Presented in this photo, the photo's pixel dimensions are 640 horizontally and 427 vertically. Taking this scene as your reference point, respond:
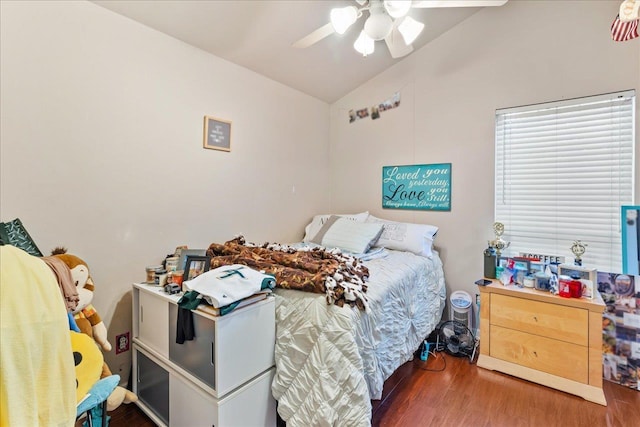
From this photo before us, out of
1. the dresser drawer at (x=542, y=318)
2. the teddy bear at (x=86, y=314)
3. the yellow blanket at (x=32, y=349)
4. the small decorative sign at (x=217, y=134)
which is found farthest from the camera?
the small decorative sign at (x=217, y=134)

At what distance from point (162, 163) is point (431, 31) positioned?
259cm

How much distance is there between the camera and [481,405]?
1838 millimetres

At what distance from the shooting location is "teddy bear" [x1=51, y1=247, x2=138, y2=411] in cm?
156

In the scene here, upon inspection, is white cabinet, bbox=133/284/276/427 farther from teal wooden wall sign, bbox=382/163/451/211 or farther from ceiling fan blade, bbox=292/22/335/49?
teal wooden wall sign, bbox=382/163/451/211

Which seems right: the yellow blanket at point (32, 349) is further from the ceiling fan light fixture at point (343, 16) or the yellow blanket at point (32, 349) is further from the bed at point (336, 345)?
the ceiling fan light fixture at point (343, 16)

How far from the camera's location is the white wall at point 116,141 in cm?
159

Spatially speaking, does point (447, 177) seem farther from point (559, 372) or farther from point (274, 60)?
point (274, 60)

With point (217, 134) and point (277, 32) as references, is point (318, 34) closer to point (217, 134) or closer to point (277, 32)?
point (277, 32)

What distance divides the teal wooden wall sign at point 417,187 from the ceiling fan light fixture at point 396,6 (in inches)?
61.8

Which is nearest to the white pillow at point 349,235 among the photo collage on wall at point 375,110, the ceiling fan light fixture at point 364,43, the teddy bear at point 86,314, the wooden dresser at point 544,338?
the wooden dresser at point 544,338

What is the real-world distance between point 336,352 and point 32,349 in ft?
3.38

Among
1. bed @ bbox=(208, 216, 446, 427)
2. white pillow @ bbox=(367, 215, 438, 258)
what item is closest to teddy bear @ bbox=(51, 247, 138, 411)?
bed @ bbox=(208, 216, 446, 427)

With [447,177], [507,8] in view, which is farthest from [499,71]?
[447,177]

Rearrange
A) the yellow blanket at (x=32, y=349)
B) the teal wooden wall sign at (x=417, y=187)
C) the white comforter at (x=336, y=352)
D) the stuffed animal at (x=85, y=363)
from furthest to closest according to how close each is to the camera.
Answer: the teal wooden wall sign at (x=417, y=187) < the white comforter at (x=336, y=352) < the stuffed animal at (x=85, y=363) < the yellow blanket at (x=32, y=349)
